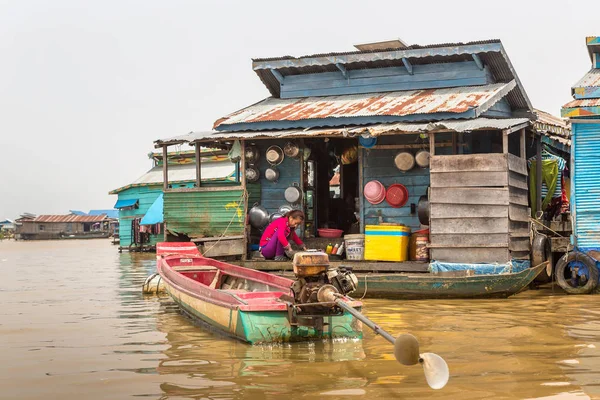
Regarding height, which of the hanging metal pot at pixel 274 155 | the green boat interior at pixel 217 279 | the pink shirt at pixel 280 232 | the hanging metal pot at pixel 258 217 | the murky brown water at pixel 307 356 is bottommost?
the murky brown water at pixel 307 356

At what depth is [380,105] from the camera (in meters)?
16.2

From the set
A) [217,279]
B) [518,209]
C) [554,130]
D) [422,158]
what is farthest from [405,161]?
[217,279]

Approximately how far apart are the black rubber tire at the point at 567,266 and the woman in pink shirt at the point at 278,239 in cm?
501

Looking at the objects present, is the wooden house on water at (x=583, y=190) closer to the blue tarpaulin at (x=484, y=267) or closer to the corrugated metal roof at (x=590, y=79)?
the corrugated metal roof at (x=590, y=79)

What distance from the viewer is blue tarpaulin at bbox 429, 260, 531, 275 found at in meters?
Answer: 13.3

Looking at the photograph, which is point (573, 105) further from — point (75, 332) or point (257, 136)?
point (75, 332)

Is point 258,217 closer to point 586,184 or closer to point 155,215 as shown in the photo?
point 586,184

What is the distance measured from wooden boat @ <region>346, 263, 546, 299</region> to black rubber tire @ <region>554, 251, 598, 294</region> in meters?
1.06

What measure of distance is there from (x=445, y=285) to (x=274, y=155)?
5159 millimetres

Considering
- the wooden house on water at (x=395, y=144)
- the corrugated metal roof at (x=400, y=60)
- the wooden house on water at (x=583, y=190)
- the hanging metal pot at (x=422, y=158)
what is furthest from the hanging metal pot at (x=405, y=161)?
the wooden house on water at (x=583, y=190)

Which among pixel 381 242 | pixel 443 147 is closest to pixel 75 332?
pixel 381 242

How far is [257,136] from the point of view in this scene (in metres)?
15.6

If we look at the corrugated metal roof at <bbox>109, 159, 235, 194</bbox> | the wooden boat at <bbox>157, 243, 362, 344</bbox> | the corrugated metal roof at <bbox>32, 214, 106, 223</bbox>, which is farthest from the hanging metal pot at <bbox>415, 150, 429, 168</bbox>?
the corrugated metal roof at <bbox>32, 214, 106, 223</bbox>

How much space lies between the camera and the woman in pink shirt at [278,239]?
14539 millimetres
